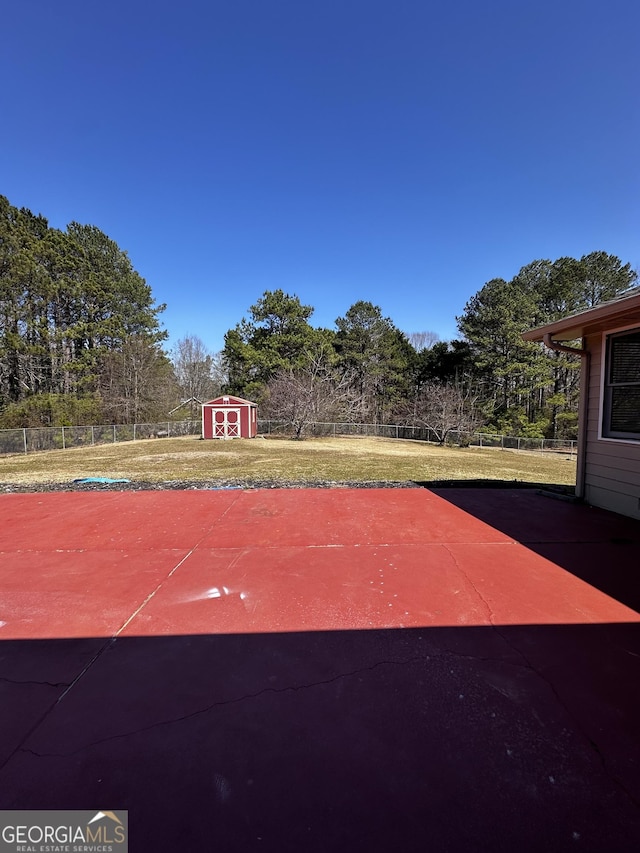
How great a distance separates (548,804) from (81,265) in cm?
2837

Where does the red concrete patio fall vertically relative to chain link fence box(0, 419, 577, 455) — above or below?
above

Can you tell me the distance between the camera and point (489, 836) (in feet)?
3.86

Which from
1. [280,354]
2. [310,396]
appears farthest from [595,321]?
[280,354]

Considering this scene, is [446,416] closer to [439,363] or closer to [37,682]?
[439,363]

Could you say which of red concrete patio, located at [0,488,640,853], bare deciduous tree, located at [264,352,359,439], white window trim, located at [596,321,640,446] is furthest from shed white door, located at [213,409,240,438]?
white window trim, located at [596,321,640,446]

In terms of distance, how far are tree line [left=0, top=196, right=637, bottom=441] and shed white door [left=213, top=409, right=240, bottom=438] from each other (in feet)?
13.0

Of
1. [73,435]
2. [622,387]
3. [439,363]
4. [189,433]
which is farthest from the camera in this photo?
[439,363]

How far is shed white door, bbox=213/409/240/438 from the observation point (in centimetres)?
2270

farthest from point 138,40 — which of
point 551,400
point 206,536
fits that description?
point 551,400

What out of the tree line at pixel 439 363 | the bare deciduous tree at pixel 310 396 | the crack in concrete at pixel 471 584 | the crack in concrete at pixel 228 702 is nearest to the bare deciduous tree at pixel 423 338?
the tree line at pixel 439 363

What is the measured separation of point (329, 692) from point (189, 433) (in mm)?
26749

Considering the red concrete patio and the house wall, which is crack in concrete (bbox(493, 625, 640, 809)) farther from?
the house wall

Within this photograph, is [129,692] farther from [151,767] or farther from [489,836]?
[489,836]

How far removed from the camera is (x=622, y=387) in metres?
4.86
